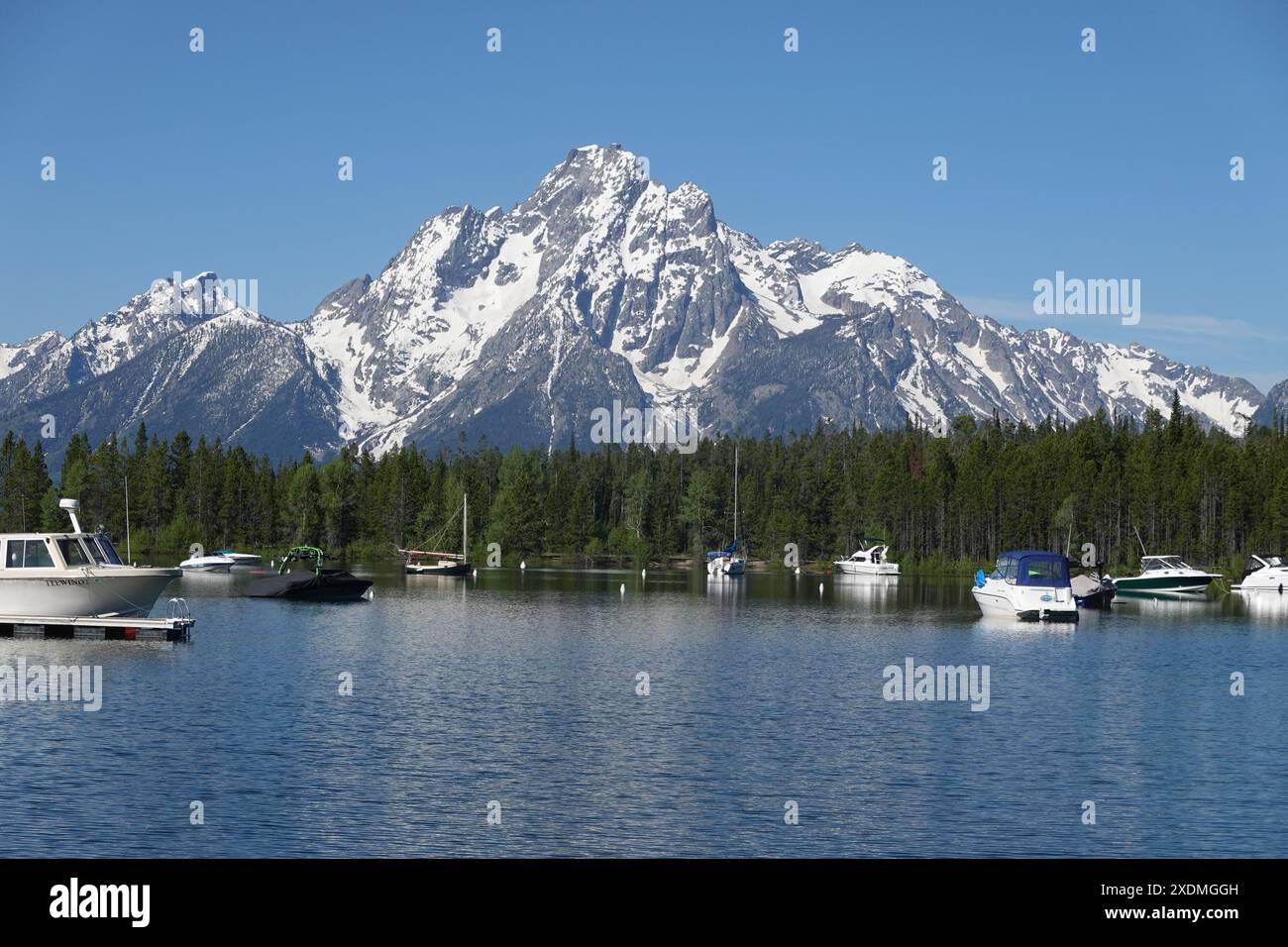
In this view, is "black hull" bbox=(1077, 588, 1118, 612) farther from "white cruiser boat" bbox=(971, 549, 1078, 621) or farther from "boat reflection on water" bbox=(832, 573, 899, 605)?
"boat reflection on water" bbox=(832, 573, 899, 605)

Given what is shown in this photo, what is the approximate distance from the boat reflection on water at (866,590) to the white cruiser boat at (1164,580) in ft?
79.0

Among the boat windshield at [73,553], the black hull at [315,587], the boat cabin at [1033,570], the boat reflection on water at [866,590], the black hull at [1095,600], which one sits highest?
the boat windshield at [73,553]

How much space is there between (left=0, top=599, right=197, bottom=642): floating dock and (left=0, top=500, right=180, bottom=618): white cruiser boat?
0.48 m

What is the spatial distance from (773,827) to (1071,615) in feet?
240

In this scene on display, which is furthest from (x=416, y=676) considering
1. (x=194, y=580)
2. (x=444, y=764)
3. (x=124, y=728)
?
(x=194, y=580)

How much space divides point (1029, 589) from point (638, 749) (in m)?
64.5

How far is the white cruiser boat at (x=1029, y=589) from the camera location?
10312cm

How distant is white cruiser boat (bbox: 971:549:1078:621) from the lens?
10312cm

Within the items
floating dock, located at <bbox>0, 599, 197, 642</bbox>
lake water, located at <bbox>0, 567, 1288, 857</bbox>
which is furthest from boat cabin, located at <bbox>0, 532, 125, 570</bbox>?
lake water, located at <bbox>0, 567, 1288, 857</bbox>

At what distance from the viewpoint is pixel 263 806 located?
3700 cm

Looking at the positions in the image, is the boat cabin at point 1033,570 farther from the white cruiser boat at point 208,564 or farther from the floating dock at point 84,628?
the white cruiser boat at point 208,564

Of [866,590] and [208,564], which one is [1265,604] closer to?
[866,590]

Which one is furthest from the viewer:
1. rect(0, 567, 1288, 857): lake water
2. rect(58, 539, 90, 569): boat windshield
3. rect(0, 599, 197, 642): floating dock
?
rect(58, 539, 90, 569): boat windshield

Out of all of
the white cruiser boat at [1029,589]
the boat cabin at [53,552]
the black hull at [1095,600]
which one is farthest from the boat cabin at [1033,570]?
the boat cabin at [53,552]
